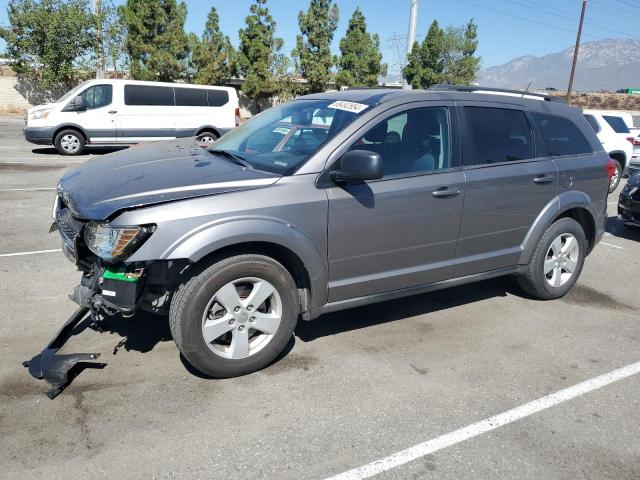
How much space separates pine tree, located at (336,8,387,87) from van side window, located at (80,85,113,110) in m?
25.2

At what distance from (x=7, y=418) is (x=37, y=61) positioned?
105 feet

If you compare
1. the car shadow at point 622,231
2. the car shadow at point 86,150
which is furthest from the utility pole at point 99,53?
the car shadow at point 622,231

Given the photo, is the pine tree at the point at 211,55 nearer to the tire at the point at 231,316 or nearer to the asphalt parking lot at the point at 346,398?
the asphalt parking lot at the point at 346,398

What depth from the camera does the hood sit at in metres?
3.21

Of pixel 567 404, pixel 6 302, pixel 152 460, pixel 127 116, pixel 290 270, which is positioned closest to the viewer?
pixel 152 460

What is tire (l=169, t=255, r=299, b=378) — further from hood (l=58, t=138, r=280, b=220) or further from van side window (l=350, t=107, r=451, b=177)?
van side window (l=350, t=107, r=451, b=177)

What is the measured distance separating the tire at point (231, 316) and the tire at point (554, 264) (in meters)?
2.48

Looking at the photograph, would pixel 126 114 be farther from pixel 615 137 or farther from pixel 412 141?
pixel 412 141

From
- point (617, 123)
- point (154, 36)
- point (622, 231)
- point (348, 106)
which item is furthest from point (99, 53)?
point (348, 106)

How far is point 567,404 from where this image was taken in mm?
3438

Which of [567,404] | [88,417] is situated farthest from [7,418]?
[567,404]

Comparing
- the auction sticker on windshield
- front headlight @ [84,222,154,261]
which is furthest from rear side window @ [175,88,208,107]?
front headlight @ [84,222,154,261]

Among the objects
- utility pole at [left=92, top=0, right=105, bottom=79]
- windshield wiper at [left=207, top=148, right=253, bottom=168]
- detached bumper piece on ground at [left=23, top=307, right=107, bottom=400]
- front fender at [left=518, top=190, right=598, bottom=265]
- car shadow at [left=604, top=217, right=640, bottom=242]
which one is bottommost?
car shadow at [left=604, top=217, right=640, bottom=242]

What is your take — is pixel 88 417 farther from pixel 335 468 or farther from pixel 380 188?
pixel 380 188
